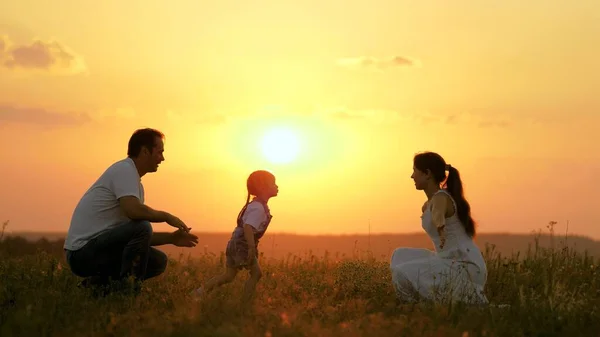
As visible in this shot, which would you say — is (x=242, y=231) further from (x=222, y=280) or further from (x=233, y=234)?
(x=222, y=280)

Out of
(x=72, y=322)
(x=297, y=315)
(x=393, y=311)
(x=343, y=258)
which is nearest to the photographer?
(x=72, y=322)

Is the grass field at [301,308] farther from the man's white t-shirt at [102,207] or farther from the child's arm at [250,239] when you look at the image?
the man's white t-shirt at [102,207]

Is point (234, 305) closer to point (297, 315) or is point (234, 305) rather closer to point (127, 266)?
point (297, 315)

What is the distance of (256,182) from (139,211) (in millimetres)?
1704

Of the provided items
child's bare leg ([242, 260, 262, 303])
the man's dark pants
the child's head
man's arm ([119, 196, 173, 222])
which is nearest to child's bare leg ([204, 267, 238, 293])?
child's bare leg ([242, 260, 262, 303])

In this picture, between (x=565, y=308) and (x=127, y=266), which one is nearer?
(x=565, y=308)

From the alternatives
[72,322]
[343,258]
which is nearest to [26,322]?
[72,322]

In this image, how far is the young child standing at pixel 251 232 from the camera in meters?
9.52

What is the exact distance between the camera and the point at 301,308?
8234 millimetres

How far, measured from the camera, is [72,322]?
7.22 m

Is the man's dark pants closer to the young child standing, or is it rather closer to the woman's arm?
the young child standing

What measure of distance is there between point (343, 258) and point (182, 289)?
168 inches

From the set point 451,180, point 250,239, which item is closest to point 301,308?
point 250,239

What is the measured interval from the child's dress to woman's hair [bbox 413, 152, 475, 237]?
2.07 m
